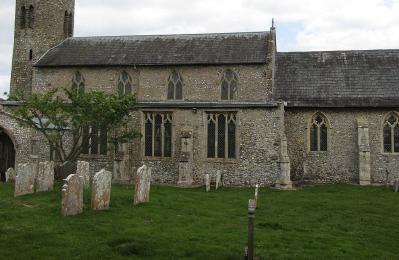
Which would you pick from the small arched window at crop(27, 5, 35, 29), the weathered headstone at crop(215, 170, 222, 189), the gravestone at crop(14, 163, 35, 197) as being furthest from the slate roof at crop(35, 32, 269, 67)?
the gravestone at crop(14, 163, 35, 197)

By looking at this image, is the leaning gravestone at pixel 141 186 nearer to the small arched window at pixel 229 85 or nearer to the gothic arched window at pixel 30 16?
the small arched window at pixel 229 85

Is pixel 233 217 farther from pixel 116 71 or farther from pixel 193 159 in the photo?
pixel 116 71

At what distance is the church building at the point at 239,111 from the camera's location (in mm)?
24359

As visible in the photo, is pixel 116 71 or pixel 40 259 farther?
pixel 116 71

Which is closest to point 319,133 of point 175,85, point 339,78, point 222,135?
point 339,78

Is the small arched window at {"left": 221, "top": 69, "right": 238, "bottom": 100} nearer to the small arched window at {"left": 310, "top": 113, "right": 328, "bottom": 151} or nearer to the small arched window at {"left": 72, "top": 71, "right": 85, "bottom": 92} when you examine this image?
the small arched window at {"left": 310, "top": 113, "right": 328, "bottom": 151}

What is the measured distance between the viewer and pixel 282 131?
2395 cm

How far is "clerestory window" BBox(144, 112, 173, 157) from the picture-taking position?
25.5 metres

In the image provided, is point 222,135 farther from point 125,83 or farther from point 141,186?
point 141,186

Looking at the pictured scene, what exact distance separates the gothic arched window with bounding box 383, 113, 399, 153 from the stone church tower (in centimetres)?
2317

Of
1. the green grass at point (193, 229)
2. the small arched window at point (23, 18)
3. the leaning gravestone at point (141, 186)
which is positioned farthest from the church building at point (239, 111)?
the leaning gravestone at point (141, 186)

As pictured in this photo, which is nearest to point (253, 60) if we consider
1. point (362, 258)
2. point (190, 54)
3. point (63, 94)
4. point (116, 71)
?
point (190, 54)

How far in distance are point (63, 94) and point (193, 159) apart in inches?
398

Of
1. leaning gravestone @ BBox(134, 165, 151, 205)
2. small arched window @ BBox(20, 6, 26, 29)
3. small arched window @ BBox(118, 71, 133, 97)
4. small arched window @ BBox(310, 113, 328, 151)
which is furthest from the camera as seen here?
small arched window @ BBox(20, 6, 26, 29)
